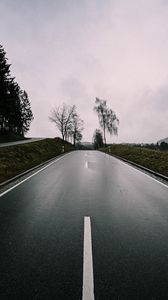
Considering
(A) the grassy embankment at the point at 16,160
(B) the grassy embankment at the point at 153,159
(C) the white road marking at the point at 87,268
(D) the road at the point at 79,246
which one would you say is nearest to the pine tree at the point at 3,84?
(A) the grassy embankment at the point at 16,160

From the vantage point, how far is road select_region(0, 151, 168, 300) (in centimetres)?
251

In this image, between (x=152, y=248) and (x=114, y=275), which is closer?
(x=114, y=275)

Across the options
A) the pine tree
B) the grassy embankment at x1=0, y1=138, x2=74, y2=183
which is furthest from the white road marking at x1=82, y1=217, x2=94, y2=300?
the pine tree

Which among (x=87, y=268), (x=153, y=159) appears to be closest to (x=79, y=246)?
(x=87, y=268)

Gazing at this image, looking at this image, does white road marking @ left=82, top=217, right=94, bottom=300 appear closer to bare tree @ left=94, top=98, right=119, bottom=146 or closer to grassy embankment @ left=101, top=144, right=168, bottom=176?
grassy embankment @ left=101, top=144, right=168, bottom=176

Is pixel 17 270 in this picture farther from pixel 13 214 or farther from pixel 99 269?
pixel 13 214

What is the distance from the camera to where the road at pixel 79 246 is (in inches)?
98.7

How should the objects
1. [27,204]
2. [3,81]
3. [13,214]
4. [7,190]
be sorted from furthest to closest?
[3,81]
[7,190]
[27,204]
[13,214]

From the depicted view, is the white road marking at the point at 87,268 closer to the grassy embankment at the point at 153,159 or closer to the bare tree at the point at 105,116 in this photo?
the grassy embankment at the point at 153,159

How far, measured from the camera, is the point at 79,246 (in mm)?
3514

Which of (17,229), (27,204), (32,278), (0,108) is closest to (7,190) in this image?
(27,204)

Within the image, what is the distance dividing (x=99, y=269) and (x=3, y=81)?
33.7 m

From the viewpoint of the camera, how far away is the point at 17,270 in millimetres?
2824

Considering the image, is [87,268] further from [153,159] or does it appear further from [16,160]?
[153,159]
